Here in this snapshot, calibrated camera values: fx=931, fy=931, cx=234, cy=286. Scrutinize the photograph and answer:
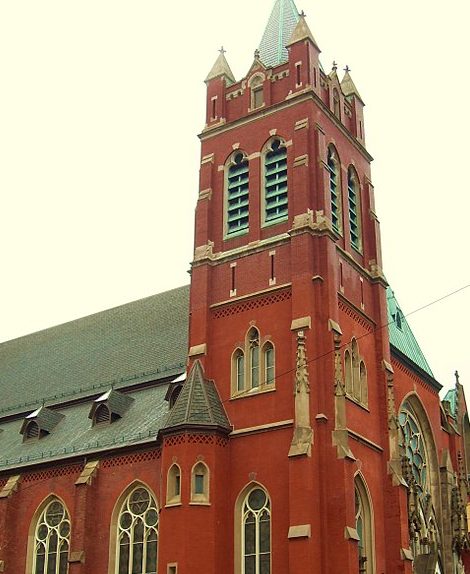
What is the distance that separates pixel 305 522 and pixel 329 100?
67.4 feet

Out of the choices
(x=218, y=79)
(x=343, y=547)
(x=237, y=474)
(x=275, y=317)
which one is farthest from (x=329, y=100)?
(x=343, y=547)

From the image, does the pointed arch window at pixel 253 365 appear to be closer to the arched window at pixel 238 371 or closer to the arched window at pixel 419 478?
the arched window at pixel 238 371

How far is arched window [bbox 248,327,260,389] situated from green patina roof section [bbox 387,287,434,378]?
9.63 m

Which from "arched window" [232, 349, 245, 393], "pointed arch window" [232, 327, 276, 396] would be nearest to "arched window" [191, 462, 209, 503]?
"pointed arch window" [232, 327, 276, 396]

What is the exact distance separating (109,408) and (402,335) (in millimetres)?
15451

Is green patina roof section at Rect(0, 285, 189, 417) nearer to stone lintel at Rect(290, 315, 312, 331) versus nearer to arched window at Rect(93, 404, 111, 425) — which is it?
arched window at Rect(93, 404, 111, 425)

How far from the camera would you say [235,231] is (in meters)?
41.2

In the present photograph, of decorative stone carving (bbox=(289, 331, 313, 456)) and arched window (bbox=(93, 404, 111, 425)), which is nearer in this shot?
decorative stone carving (bbox=(289, 331, 313, 456))

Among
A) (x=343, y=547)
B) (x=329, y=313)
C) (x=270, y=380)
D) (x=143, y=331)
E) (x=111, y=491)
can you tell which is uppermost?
(x=143, y=331)

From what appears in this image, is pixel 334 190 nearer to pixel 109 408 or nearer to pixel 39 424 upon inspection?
pixel 109 408

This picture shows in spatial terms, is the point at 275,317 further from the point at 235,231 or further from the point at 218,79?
the point at 218,79

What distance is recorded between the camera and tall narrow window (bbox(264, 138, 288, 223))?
40.3 m

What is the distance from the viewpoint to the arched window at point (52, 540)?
128ft

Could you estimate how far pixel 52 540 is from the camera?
39.7 metres
